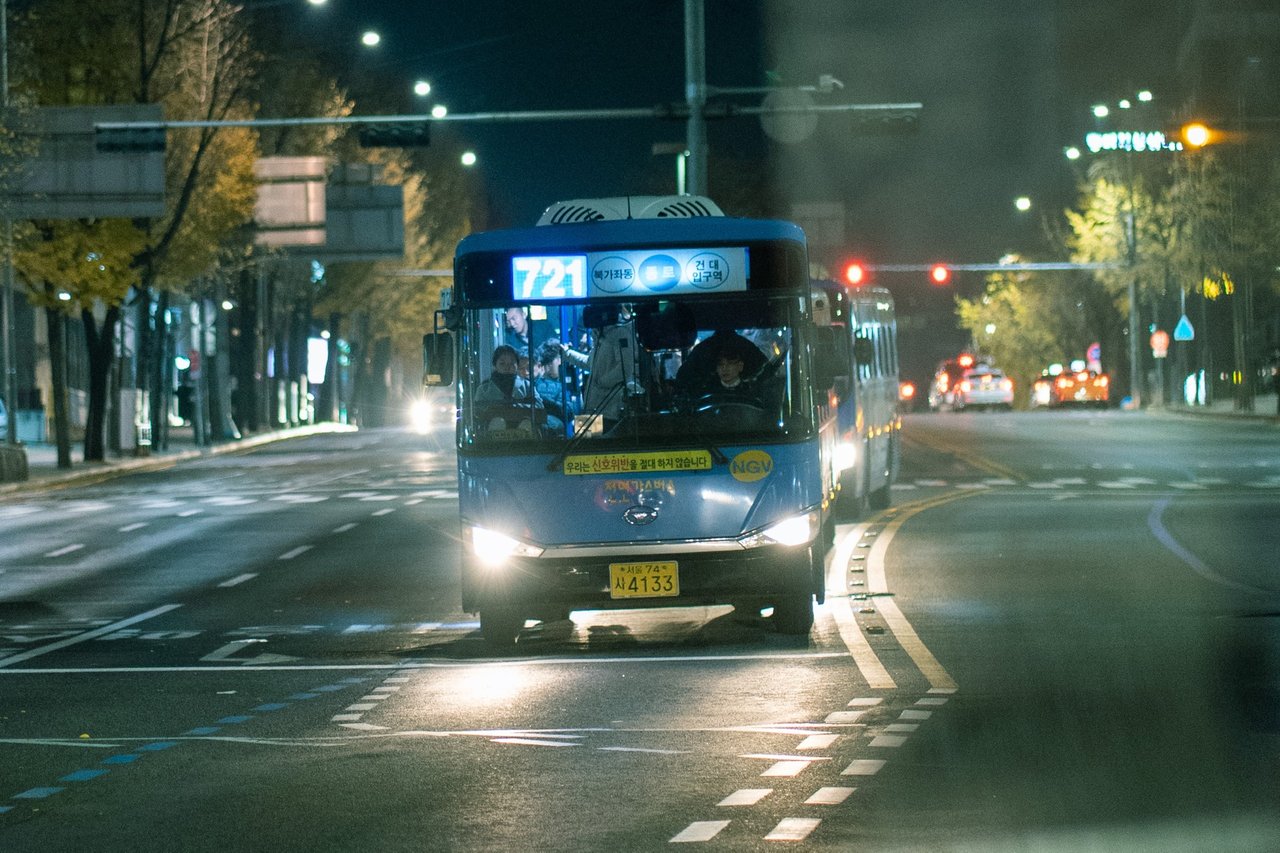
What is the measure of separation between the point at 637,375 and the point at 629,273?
714 millimetres

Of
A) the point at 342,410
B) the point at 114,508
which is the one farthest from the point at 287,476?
the point at 342,410

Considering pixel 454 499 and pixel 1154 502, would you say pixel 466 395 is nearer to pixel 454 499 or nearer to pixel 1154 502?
pixel 1154 502

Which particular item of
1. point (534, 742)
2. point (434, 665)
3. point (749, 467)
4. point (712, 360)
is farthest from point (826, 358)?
point (534, 742)

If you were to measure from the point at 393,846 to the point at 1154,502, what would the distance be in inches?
903

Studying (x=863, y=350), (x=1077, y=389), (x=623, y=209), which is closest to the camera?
(x=623, y=209)

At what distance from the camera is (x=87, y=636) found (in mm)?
16828

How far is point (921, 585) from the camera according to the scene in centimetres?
1905

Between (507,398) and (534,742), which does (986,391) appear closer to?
(507,398)

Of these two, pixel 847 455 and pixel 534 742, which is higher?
pixel 847 455

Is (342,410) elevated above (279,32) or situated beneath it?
situated beneath

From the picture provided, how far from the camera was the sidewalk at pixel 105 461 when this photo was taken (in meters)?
44.1

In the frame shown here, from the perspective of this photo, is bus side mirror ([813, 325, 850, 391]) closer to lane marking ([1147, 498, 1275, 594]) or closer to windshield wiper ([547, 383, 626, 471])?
windshield wiper ([547, 383, 626, 471])

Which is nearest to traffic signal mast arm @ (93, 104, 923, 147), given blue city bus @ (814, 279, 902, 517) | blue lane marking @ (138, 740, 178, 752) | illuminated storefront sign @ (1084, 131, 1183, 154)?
blue city bus @ (814, 279, 902, 517)

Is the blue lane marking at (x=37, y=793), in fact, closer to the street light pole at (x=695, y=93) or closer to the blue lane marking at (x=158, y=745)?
the blue lane marking at (x=158, y=745)
